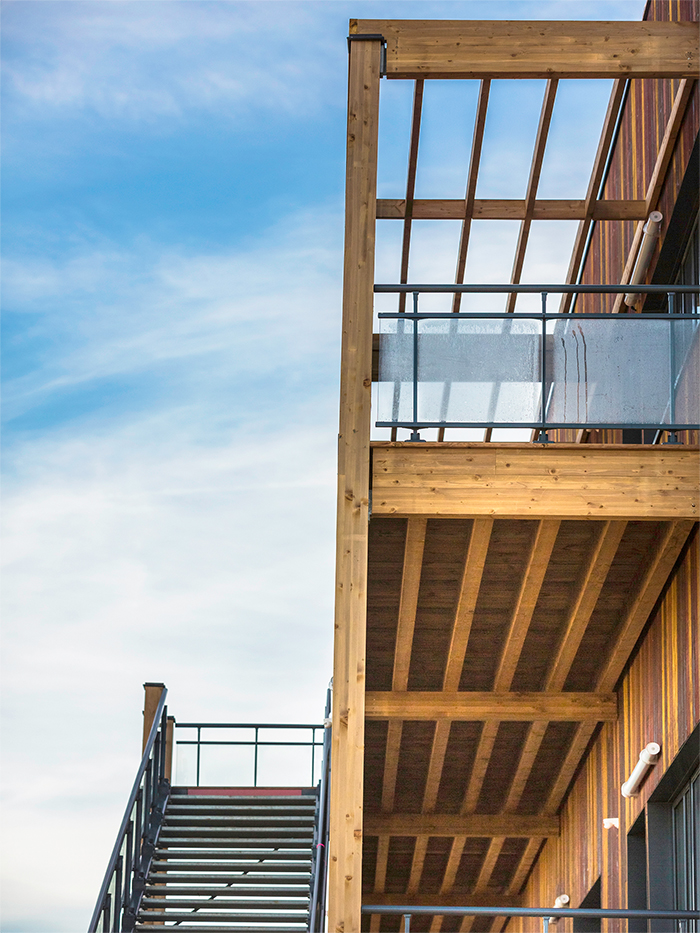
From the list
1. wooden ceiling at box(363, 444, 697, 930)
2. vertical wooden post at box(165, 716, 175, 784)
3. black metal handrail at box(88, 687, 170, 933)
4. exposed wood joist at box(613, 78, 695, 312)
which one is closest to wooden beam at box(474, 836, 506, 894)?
wooden ceiling at box(363, 444, 697, 930)

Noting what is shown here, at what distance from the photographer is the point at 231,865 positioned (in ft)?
47.9

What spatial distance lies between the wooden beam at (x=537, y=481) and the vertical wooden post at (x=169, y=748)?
9659 mm

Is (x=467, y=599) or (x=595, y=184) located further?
(x=595, y=184)

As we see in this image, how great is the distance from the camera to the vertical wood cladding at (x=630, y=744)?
9.08m

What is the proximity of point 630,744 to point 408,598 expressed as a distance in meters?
2.40

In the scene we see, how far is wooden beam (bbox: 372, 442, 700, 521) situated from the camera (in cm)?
860

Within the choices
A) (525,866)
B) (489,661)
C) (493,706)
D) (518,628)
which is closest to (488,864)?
(525,866)

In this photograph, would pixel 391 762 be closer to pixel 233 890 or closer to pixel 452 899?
pixel 233 890

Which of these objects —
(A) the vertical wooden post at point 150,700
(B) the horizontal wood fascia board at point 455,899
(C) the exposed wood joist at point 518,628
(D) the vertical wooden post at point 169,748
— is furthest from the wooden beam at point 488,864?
(A) the vertical wooden post at point 150,700

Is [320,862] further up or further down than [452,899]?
further down

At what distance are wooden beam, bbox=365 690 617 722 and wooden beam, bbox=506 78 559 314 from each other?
3340 millimetres

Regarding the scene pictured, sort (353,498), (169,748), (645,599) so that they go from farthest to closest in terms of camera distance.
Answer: (169,748) < (645,599) < (353,498)

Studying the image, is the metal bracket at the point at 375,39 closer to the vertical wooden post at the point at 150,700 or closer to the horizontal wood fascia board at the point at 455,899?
the horizontal wood fascia board at the point at 455,899

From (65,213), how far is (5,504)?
882 inches
